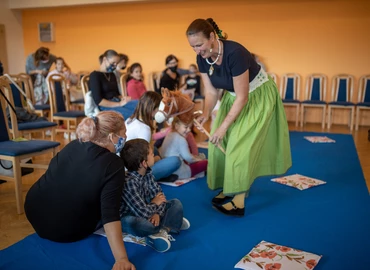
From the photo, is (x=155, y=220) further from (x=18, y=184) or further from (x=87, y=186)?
(x=18, y=184)

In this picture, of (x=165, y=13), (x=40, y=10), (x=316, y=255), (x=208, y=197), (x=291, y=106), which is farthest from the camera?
(x=40, y=10)

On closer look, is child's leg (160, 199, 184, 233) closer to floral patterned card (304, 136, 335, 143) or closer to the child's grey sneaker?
the child's grey sneaker

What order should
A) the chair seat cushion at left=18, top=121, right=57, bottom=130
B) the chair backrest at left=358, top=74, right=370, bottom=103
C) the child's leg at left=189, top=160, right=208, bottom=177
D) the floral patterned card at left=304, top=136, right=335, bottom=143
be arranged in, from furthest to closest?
the chair backrest at left=358, top=74, right=370, bottom=103
the floral patterned card at left=304, top=136, right=335, bottom=143
the chair seat cushion at left=18, top=121, right=57, bottom=130
the child's leg at left=189, top=160, right=208, bottom=177

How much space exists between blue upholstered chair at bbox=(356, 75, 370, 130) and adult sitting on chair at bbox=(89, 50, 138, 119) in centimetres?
410

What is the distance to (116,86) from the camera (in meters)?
4.66

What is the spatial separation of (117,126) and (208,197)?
1.37m

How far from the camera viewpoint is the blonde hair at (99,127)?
73.4 inches

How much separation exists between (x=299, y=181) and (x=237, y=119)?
1165 mm

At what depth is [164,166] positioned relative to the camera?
3266 mm

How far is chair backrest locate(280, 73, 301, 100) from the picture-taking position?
723 centimetres

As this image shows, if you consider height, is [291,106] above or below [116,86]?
below

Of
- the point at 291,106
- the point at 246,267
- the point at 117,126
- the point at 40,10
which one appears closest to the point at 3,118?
the point at 117,126

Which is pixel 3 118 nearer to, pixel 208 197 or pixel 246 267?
pixel 208 197

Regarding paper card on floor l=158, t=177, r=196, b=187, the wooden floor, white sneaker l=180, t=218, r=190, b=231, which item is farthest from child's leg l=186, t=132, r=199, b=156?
the wooden floor
